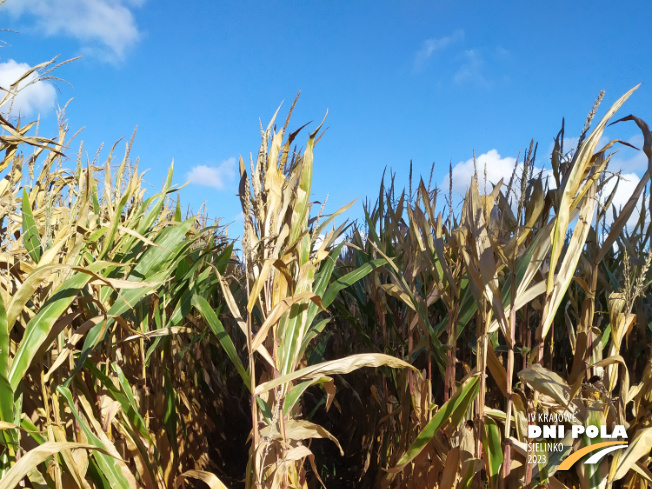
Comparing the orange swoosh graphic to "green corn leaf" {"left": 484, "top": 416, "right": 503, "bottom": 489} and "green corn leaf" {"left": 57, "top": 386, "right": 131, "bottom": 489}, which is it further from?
"green corn leaf" {"left": 57, "top": 386, "right": 131, "bottom": 489}

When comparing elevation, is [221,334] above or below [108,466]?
above

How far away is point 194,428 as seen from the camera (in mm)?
2633

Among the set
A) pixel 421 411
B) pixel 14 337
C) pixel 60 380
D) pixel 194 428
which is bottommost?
pixel 194 428

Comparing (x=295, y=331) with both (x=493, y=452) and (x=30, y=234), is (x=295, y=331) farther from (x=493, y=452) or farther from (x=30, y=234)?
(x=30, y=234)

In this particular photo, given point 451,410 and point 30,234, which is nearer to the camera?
point 451,410

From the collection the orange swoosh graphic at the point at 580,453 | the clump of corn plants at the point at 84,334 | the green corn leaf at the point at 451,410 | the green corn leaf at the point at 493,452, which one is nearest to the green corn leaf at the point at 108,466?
the clump of corn plants at the point at 84,334

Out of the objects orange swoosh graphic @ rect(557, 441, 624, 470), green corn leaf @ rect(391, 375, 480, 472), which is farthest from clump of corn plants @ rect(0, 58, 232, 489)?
orange swoosh graphic @ rect(557, 441, 624, 470)

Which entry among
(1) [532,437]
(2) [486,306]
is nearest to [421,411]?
(1) [532,437]

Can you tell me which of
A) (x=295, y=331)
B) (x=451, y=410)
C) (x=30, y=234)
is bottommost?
(x=451, y=410)

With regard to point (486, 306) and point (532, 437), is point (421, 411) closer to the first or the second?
point (532, 437)

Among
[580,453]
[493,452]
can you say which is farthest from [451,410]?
[580,453]

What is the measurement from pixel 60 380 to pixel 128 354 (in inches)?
19.0

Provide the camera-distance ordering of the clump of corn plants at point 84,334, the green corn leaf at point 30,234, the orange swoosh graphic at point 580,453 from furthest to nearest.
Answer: the green corn leaf at point 30,234
the orange swoosh graphic at point 580,453
the clump of corn plants at point 84,334

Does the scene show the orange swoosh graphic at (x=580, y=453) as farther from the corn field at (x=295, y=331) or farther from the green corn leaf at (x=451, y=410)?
the green corn leaf at (x=451, y=410)
